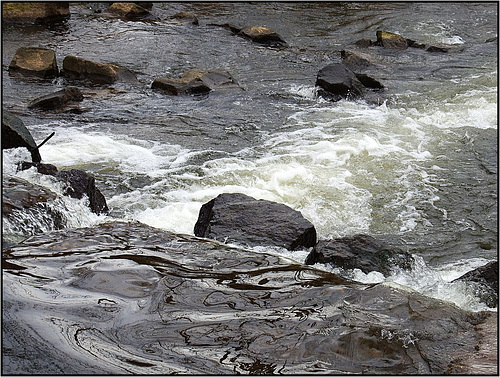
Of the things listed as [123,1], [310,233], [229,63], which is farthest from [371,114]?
[123,1]

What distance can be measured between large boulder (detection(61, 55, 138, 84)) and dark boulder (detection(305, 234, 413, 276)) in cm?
554

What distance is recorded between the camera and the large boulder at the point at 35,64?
8961 millimetres

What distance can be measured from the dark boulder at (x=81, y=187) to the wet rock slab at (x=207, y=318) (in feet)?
4.42

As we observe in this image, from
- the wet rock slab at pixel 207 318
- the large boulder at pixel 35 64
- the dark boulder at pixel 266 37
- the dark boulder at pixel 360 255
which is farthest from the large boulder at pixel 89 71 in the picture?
the wet rock slab at pixel 207 318

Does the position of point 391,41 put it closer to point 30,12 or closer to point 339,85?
point 339,85

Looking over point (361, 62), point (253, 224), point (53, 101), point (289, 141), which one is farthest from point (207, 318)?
point (361, 62)

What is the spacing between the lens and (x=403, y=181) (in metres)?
6.31

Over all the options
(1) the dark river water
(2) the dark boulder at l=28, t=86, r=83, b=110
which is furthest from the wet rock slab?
(2) the dark boulder at l=28, t=86, r=83, b=110

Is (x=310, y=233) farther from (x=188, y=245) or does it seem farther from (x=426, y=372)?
(x=426, y=372)

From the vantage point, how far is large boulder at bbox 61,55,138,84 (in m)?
9.02

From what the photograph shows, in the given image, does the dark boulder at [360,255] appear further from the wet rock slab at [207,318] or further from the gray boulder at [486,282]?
the wet rock slab at [207,318]

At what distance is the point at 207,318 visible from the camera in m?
2.94

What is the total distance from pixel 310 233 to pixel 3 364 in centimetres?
267

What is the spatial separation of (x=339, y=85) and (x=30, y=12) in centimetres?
656
